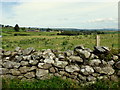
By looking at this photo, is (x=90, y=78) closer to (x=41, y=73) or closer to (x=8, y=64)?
(x=41, y=73)

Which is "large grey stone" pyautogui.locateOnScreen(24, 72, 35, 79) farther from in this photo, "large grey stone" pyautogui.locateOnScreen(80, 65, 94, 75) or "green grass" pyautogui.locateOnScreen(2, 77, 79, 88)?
"large grey stone" pyautogui.locateOnScreen(80, 65, 94, 75)

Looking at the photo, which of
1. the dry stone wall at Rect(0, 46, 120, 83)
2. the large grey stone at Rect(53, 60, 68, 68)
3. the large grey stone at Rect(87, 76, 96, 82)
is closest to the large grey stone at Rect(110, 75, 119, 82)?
the dry stone wall at Rect(0, 46, 120, 83)

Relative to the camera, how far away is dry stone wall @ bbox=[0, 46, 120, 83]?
7.00 m

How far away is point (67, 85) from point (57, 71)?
1017 millimetres

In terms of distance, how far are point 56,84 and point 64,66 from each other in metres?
1.12

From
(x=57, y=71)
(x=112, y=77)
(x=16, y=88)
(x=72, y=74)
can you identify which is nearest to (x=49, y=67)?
(x=57, y=71)

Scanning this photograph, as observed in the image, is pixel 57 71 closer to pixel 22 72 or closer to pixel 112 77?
pixel 22 72

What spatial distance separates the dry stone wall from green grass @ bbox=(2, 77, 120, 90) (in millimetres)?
284

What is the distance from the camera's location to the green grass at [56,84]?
6.29 meters

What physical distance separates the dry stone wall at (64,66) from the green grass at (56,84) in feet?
0.93

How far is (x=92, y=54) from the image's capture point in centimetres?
788

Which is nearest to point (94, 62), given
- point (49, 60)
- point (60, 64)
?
point (60, 64)

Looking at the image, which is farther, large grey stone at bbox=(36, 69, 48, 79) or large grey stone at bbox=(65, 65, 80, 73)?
large grey stone at bbox=(65, 65, 80, 73)

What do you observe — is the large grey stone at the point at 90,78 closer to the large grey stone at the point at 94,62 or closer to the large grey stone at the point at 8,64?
the large grey stone at the point at 94,62
